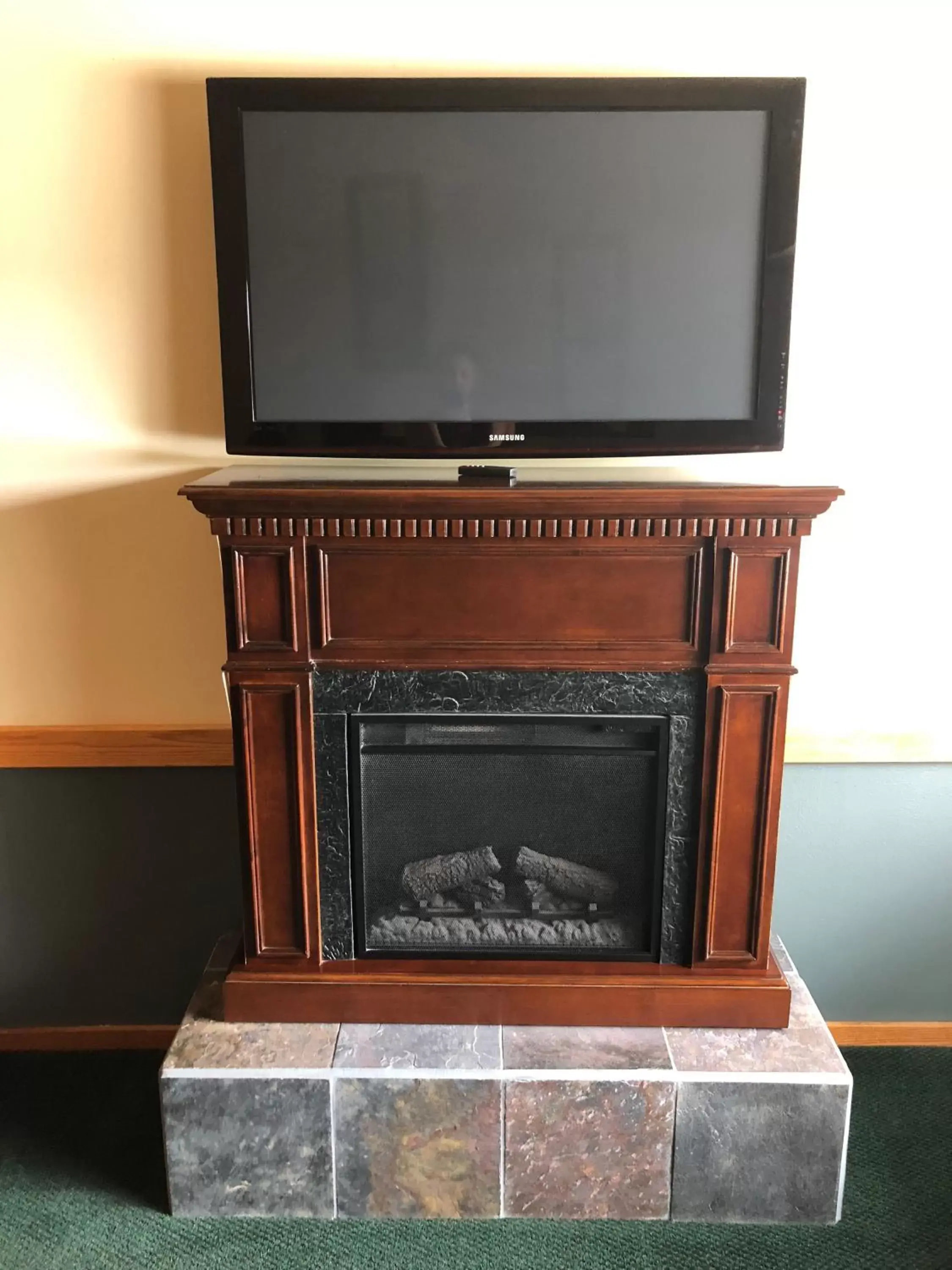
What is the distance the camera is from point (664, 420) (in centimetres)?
172

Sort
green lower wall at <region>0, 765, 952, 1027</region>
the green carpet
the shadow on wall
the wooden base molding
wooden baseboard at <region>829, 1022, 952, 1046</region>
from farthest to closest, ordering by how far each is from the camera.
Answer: wooden baseboard at <region>829, 1022, 952, 1046</region> → green lower wall at <region>0, 765, 952, 1027</region> → the shadow on wall → the wooden base molding → the green carpet

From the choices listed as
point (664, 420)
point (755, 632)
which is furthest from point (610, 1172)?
point (664, 420)

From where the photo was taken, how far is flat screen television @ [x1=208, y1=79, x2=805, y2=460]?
161cm

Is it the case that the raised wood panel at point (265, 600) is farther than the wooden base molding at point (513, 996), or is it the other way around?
the wooden base molding at point (513, 996)

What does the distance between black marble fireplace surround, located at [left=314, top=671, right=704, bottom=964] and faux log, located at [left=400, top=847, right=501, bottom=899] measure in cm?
17

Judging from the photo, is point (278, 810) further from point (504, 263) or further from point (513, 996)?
point (504, 263)

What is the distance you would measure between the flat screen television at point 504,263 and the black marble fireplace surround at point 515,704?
38 centimetres

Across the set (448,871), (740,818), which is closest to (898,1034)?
(740,818)

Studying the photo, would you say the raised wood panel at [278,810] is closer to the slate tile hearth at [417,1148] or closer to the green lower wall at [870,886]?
A: the slate tile hearth at [417,1148]

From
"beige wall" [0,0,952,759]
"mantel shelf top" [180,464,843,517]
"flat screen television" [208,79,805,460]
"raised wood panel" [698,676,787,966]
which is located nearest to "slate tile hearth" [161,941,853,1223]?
"raised wood panel" [698,676,787,966]

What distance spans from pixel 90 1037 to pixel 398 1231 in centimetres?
83

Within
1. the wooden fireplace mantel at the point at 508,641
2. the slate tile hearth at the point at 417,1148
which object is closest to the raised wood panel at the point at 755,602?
the wooden fireplace mantel at the point at 508,641

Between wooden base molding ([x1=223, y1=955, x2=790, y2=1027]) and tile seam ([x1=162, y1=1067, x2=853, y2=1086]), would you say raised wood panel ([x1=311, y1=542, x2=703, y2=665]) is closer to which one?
wooden base molding ([x1=223, y1=955, x2=790, y2=1027])

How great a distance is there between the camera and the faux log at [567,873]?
183 centimetres
